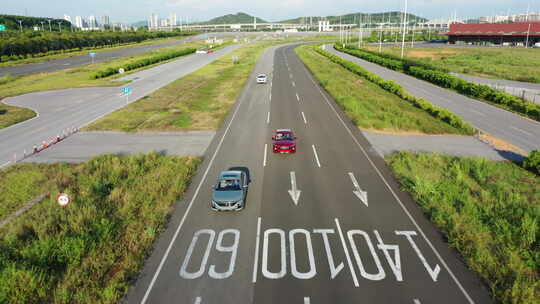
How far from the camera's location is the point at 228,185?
18.8 metres

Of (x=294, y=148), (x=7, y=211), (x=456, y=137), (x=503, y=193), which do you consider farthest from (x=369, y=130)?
(x=7, y=211)

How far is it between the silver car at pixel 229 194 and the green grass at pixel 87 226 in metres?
2.76

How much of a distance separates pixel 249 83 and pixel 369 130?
3085cm

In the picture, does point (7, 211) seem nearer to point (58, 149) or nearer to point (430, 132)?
point (58, 149)

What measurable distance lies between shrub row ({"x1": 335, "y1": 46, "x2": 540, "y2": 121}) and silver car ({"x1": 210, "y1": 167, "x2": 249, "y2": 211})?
35766 mm

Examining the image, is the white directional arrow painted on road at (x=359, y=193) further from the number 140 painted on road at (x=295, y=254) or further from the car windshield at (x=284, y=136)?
the car windshield at (x=284, y=136)

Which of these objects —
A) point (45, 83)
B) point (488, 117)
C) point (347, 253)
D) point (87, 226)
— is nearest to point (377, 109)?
point (488, 117)

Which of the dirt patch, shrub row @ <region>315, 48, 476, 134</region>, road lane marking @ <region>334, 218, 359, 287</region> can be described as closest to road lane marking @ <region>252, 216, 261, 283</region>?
road lane marking @ <region>334, 218, 359, 287</region>

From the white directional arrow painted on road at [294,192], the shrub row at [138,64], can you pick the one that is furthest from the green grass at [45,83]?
the white directional arrow painted on road at [294,192]

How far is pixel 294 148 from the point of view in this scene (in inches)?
1032

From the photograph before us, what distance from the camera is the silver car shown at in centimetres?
1786

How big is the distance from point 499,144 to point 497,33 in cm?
13625

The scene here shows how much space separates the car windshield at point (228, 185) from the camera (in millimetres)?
18595

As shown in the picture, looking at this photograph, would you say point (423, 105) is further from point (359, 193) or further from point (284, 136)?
point (359, 193)
